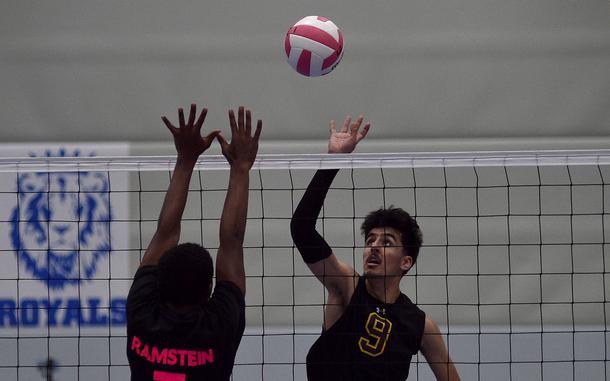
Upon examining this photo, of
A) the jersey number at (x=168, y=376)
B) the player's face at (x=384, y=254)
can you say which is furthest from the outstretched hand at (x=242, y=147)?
the player's face at (x=384, y=254)

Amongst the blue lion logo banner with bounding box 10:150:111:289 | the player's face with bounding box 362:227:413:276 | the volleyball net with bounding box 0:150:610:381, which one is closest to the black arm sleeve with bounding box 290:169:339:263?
the player's face with bounding box 362:227:413:276

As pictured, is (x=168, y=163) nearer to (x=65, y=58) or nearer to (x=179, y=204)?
(x=179, y=204)

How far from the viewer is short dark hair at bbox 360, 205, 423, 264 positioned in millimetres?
3943

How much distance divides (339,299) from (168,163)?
1052 mm

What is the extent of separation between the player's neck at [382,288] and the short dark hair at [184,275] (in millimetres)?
1323

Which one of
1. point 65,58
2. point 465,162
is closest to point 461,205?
point 465,162

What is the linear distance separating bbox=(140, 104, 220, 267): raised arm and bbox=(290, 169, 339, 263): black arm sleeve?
68cm

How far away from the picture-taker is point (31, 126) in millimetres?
5902

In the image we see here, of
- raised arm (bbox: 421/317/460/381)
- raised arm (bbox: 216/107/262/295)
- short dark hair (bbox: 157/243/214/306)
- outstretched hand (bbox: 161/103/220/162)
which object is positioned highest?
outstretched hand (bbox: 161/103/220/162)

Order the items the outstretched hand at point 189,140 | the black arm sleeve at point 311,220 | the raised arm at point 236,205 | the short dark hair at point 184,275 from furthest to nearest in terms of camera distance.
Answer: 1. the black arm sleeve at point 311,220
2. the outstretched hand at point 189,140
3. the raised arm at point 236,205
4. the short dark hair at point 184,275

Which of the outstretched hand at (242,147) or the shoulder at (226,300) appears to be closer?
the shoulder at (226,300)

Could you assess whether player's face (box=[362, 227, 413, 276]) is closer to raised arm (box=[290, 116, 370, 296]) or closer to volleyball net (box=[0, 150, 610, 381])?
raised arm (box=[290, 116, 370, 296])

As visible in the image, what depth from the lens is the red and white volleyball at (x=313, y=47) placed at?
4234 millimetres

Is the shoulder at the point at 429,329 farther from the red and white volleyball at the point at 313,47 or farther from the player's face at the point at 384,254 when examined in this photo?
the red and white volleyball at the point at 313,47
